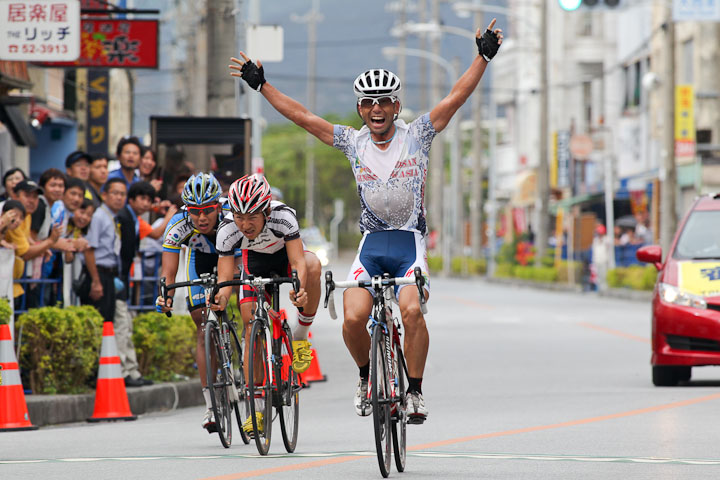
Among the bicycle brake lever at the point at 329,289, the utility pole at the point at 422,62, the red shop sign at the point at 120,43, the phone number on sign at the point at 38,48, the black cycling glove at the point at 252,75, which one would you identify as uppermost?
the utility pole at the point at 422,62

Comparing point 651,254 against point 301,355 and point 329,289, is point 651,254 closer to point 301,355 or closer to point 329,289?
point 301,355

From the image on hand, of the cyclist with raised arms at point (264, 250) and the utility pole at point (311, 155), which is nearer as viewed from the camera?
the cyclist with raised arms at point (264, 250)

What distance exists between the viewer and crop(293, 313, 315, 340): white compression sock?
10406mm

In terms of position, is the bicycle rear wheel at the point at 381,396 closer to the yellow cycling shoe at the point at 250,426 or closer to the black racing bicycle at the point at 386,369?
the black racing bicycle at the point at 386,369

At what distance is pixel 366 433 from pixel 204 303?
5.18ft

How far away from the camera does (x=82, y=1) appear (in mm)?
23719

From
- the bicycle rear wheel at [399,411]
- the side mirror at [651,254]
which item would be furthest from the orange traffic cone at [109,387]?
the side mirror at [651,254]

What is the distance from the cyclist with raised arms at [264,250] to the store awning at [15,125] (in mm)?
12577

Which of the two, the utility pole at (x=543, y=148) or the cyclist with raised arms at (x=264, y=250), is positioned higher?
the utility pole at (x=543, y=148)

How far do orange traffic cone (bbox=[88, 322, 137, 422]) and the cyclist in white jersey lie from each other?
431 centimetres

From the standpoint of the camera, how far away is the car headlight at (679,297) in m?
14.6

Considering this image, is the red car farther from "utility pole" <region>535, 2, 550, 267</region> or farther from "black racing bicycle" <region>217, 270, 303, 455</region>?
"utility pole" <region>535, 2, 550, 267</region>

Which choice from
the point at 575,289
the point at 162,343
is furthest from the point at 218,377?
the point at 575,289

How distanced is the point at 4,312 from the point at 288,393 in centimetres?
341
